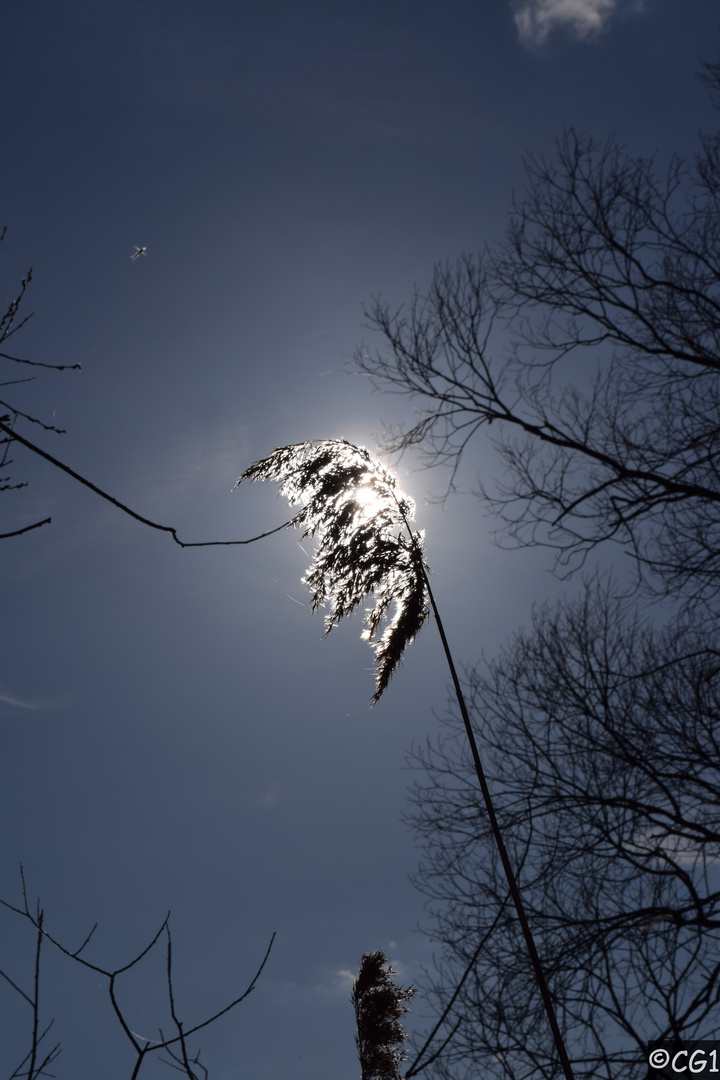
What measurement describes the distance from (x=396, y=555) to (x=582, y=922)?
543cm

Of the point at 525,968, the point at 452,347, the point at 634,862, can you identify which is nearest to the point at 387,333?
the point at 452,347

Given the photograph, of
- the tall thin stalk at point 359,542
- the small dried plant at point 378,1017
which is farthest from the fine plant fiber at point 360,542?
the small dried plant at point 378,1017

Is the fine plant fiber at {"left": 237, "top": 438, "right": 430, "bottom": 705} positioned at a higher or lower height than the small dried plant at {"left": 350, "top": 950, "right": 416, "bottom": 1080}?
higher

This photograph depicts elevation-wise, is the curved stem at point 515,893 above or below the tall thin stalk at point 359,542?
below

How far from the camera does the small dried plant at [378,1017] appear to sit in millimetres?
3143

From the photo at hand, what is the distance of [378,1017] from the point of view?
3.45m

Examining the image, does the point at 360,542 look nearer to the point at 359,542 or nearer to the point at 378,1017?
the point at 359,542

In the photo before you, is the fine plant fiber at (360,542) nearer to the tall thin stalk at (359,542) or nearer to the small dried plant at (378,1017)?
the tall thin stalk at (359,542)

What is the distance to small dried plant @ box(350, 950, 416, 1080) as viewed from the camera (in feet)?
10.3

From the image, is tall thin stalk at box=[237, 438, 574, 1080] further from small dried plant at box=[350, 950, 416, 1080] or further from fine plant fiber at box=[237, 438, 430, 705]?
small dried plant at box=[350, 950, 416, 1080]

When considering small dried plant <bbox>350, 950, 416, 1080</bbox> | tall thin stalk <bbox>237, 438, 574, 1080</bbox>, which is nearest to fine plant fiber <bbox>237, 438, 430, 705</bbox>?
tall thin stalk <bbox>237, 438, 574, 1080</bbox>

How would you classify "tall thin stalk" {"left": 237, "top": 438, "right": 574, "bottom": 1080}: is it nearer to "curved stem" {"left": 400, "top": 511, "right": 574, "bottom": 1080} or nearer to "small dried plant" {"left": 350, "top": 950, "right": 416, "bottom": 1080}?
"curved stem" {"left": 400, "top": 511, "right": 574, "bottom": 1080}

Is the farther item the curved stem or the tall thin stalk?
the tall thin stalk

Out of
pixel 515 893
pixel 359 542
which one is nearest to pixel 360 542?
pixel 359 542
